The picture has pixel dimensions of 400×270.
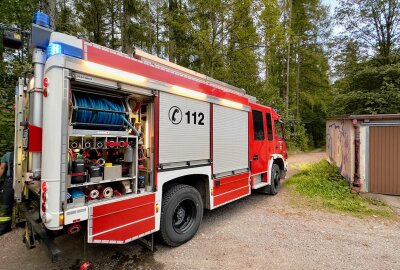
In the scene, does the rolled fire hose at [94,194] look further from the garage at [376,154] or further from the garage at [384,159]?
the garage at [384,159]

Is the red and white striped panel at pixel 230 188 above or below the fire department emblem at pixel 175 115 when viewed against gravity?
below

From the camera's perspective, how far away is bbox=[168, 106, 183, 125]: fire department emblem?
13.1 feet

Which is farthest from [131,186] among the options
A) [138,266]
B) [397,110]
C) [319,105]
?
[319,105]

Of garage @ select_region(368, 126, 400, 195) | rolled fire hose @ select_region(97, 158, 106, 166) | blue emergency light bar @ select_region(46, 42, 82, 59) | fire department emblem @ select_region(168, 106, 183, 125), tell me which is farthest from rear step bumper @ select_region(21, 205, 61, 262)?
garage @ select_region(368, 126, 400, 195)

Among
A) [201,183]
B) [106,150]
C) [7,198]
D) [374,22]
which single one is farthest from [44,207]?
[374,22]

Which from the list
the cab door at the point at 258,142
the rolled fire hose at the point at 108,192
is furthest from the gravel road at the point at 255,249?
the cab door at the point at 258,142

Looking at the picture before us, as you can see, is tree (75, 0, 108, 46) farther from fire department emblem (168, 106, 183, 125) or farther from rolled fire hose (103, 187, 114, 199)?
rolled fire hose (103, 187, 114, 199)

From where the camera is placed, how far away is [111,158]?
353cm

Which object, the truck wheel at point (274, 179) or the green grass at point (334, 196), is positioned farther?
the truck wheel at point (274, 179)

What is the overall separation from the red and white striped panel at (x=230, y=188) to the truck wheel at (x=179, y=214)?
20.9 inches

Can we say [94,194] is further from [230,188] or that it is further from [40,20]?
[230,188]

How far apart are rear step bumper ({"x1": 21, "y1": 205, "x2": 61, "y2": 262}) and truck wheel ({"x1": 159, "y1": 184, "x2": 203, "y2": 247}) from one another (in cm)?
152

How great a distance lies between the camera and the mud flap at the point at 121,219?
116 inches

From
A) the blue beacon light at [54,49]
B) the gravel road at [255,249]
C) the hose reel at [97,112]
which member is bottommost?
the gravel road at [255,249]
